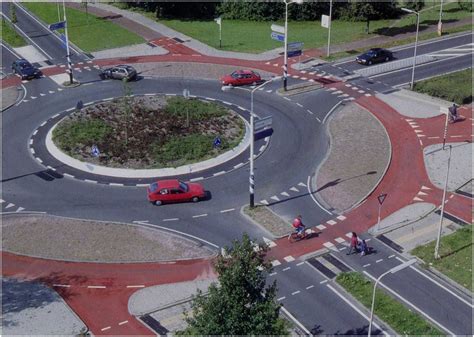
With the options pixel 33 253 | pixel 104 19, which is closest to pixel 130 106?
pixel 33 253

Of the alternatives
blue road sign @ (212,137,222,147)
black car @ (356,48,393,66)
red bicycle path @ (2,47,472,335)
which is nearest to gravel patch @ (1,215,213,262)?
red bicycle path @ (2,47,472,335)

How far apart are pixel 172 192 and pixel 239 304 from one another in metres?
20.5

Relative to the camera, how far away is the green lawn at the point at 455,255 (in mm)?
39969

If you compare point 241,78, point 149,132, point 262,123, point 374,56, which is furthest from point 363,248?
point 374,56

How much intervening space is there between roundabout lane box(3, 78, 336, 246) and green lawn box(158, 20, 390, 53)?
63.5 ft

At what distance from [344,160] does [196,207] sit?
532 inches

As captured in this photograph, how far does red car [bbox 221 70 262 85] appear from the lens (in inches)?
2675

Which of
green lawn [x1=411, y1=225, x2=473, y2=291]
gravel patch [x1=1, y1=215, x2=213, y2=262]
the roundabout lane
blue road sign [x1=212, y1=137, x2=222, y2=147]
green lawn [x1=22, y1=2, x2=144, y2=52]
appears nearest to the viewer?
green lawn [x1=411, y1=225, x2=473, y2=291]

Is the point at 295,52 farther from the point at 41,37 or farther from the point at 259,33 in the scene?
the point at 41,37

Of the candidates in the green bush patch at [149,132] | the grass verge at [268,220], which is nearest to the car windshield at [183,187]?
the grass verge at [268,220]

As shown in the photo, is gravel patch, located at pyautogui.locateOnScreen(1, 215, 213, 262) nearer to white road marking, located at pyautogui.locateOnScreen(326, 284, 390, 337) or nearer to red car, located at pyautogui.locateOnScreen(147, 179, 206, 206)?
red car, located at pyautogui.locateOnScreen(147, 179, 206, 206)

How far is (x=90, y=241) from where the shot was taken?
4316 cm

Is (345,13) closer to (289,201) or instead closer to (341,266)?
(289,201)

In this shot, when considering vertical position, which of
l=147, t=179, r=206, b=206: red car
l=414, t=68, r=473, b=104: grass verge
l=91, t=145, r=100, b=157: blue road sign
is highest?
l=414, t=68, r=473, b=104: grass verge
